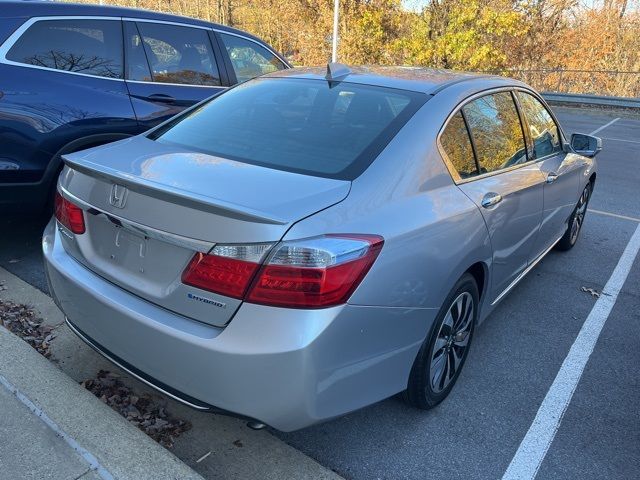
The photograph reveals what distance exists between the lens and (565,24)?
68.5 feet

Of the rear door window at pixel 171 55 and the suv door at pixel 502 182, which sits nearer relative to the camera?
the suv door at pixel 502 182

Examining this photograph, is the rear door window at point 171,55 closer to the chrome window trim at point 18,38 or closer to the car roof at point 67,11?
the car roof at point 67,11

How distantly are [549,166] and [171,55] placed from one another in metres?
3.31

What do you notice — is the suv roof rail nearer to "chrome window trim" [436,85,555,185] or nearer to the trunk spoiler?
"chrome window trim" [436,85,555,185]

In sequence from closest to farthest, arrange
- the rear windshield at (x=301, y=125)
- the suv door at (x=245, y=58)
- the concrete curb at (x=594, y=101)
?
the rear windshield at (x=301, y=125)
the suv door at (x=245, y=58)
the concrete curb at (x=594, y=101)

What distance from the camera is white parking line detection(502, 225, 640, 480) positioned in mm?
2461

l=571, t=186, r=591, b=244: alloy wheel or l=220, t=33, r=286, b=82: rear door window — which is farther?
l=220, t=33, r=286, b=82: rear door window

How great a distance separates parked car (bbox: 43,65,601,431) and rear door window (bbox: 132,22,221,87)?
170cm

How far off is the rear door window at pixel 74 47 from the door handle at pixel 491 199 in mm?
3126

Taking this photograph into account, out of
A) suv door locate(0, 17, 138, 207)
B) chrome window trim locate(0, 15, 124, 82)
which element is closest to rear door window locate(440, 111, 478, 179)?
suv door locate(0, 17, 138, 207)

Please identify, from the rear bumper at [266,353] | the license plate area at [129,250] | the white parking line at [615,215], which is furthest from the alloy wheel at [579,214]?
the license plate area at [129,250]

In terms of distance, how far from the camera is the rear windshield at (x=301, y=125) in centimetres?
243

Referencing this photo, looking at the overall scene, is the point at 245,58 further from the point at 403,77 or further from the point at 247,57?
the point at 403,77

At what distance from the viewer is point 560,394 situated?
9.84 feet
